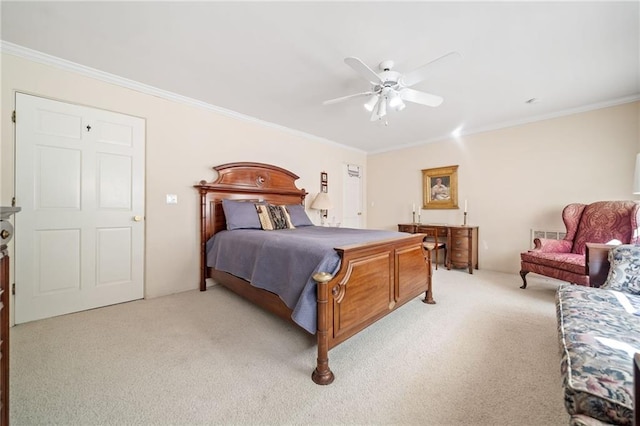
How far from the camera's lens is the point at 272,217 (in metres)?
3.27

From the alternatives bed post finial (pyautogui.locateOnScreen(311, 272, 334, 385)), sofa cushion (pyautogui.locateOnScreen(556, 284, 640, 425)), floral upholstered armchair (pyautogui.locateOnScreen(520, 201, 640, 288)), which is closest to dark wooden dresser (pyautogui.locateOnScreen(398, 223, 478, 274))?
floral upholstered armchair (pyautogui.locateOnScreen(520, 201, 640, 288))

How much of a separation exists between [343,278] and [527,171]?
3.83 meters

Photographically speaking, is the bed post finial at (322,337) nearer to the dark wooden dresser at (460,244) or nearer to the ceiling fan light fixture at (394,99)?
the ceiling fan light fixture at (394,99)

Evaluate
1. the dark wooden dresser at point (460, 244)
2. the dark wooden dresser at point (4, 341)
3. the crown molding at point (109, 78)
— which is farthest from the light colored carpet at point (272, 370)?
the crown molding at point (109, 78)

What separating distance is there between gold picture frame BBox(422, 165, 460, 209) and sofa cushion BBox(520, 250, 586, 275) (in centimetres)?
158

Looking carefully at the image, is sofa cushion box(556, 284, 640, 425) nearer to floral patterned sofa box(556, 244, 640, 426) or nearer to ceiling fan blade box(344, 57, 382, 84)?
floral patterned sofa box(556, 244, 640, 426)

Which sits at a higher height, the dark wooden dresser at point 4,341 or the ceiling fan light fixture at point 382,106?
the ceiling fan light fixture at point 382,106

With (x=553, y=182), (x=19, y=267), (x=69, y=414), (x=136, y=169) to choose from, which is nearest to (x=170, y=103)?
(x=136, y=169)

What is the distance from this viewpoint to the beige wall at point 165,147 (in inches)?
85.7

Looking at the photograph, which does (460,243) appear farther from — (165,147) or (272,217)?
(165,147)

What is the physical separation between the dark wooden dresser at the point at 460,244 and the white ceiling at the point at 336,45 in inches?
76.9

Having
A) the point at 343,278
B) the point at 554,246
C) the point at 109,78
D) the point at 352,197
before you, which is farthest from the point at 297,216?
the point at 554,246

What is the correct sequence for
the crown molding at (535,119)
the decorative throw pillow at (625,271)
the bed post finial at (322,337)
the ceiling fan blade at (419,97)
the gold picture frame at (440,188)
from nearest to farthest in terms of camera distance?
the bed post finial at (322,337) < the decorative throw pillow at (625,271) < the ceiling fan blade at (419,97) < the crown molding at (535,119) < the gold picture frame at (440,188)

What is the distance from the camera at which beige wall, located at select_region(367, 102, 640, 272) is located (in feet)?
10.3
